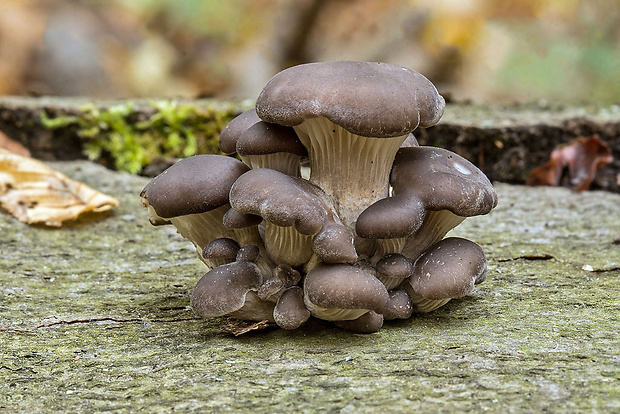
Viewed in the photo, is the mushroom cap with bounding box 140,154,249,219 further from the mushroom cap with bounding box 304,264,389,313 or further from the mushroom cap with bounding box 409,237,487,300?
the mushroom cap with bounding box 409,237,487,300

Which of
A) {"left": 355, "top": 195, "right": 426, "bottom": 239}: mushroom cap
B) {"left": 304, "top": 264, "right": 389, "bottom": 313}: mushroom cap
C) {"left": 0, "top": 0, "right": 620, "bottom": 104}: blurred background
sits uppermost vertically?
{"left": 0, "top": 0, "right": 620, "bottom": 104}: blurred background

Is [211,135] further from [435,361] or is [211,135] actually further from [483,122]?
[435,361]

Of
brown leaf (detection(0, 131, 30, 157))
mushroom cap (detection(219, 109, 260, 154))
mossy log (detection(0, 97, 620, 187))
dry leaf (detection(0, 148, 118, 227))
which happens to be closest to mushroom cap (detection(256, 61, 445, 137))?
mushroom cap (detection(219, 109, 260, 154))

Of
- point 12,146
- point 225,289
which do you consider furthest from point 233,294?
point 12,146

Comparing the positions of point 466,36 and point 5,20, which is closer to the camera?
point 5,20

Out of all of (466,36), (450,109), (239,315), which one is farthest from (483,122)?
(466,36)

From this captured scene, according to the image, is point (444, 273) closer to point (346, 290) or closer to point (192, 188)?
point (346, 290)

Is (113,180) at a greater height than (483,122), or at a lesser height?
lesser
